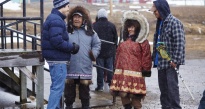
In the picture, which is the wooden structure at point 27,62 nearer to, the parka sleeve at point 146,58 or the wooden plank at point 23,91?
the wooden plank at point 23,91

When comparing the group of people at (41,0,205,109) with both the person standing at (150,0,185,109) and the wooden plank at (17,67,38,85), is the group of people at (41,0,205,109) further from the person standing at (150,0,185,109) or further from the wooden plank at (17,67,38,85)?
the wooden plank at (17,67,38,85)

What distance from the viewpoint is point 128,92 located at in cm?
618

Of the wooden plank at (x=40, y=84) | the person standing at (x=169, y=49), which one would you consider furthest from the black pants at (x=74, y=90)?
the person standing at (x=169, y=49)

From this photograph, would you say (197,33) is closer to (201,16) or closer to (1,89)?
(201,16)

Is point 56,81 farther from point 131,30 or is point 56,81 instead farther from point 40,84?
point 131,30

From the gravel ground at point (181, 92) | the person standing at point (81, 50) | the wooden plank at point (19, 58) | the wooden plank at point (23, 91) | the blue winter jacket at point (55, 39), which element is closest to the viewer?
the blue winter jacket at point (55, 39)

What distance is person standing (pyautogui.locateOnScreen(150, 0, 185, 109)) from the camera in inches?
232

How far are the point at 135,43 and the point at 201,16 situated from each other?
30178mm

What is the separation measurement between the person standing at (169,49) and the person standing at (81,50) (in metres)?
0.96

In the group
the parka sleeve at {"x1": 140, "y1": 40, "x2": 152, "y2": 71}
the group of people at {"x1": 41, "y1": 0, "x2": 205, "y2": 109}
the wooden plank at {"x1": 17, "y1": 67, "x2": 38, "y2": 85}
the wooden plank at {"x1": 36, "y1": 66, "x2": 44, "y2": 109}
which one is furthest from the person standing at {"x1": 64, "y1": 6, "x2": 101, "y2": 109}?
the parka sleeve at {"x1": 140, "y1": 40, "x2": 152, "y2": 71}

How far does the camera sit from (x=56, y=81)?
19.3 ft

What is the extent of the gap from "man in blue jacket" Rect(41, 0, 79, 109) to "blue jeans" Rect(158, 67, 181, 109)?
1279 millimetres

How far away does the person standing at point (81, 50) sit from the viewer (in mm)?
6352

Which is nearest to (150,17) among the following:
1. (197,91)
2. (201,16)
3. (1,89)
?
(201,16)
